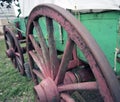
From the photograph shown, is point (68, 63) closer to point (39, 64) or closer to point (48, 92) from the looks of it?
point (48, 92)

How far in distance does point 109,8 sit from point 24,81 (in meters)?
2.60

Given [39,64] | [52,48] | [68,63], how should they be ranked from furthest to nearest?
[39,64]
[52,48]
[68,63]

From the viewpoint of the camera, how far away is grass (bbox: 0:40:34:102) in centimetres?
360

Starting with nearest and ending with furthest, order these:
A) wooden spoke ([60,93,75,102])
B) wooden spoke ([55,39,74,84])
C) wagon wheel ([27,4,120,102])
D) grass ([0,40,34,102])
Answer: wagon wheel ([27,4,120,102])
wooden spoke ([55,39,74,84])
wooden spoke ([60,93,75,102])
grass ([0,40,34,102])

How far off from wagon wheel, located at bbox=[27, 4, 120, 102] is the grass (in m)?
1.02

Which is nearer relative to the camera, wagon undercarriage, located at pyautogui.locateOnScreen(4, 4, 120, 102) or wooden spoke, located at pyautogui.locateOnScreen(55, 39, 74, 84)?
wagon undercarriage, located at pyautogui.locateOnScreen(4, 4, 120, 102)

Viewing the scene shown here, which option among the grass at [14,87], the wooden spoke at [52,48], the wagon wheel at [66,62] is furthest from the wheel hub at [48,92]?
the grass at [14,87]

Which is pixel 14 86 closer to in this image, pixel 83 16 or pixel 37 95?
pixel 37 95

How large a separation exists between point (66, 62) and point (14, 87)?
213 cm

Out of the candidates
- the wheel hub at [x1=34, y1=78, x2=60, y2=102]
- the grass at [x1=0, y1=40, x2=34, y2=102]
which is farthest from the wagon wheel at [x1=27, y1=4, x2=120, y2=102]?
the grass at [x1=0, y1=40, x2=34, y2=102]

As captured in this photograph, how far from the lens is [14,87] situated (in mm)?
3922

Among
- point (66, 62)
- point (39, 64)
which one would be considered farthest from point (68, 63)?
point (39, 64)

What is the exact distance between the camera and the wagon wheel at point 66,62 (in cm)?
160

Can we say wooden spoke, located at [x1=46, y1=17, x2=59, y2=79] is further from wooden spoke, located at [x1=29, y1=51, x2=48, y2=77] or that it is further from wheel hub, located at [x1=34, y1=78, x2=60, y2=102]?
wooden spoke, located at [x1=29, y1=51, x2=48, y2=77]
